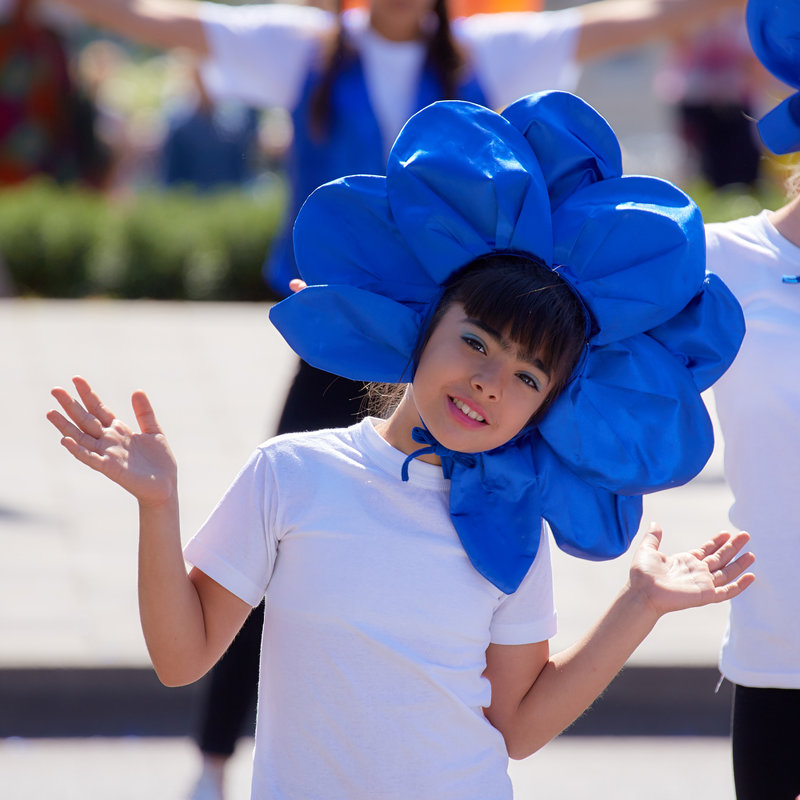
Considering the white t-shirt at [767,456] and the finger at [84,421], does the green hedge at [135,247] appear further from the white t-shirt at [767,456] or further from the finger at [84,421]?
the finger at [84,421]

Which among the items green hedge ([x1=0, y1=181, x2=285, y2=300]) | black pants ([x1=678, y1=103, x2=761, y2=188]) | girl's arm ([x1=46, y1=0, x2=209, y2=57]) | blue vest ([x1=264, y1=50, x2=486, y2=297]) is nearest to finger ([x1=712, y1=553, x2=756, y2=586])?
blue vest ([x1=264, y1=50, x2=486, y2=297])

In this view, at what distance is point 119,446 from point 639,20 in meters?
2.43

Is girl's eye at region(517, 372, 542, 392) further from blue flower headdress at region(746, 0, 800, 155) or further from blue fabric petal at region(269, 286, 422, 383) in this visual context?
blue flower headdress at region(746, 0, 800, 155)

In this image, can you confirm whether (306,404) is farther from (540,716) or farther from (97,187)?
(97,187)

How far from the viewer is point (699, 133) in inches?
512

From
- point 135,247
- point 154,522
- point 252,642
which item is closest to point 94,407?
point 154,522

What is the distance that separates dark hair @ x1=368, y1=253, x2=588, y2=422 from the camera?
2102 mm

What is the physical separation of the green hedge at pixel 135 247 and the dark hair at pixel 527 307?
862 cm

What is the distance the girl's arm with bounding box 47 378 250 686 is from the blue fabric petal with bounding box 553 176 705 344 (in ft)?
2.16

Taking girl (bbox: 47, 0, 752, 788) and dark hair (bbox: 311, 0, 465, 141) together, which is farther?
dark hair (bbox: 311, 0, 465, 141)

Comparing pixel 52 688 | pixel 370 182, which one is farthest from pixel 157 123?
pixel 370 182

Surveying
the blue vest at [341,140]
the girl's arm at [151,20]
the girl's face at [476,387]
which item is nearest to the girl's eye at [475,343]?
the girl's face at [476,387]

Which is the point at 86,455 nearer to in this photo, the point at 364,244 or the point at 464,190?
the point at 364,244

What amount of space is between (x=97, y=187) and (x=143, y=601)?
1077 centimetres
